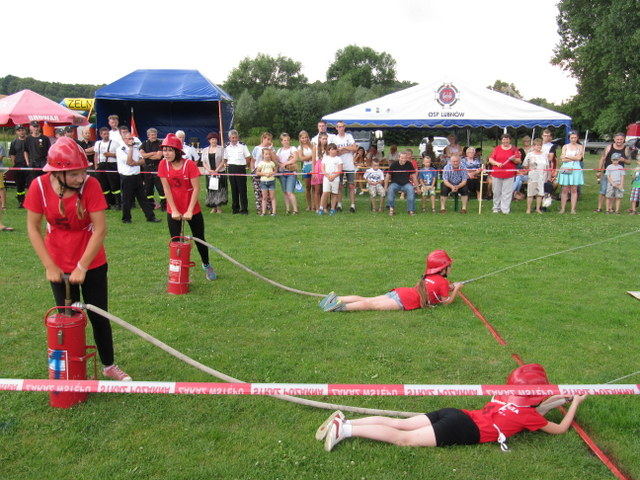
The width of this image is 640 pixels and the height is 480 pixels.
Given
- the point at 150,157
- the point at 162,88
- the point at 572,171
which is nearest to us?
the point at 150,157

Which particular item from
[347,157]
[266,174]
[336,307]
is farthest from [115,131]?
[336,307]

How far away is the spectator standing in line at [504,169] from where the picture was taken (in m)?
13.3

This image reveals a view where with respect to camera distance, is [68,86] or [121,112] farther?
[68,86]

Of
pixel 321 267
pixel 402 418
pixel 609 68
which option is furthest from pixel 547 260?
pixel 609 68

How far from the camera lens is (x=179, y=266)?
6531mm

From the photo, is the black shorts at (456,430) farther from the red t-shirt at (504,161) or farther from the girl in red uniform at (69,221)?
the red t-shirt at (504,161)

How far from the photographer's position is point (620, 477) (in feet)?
10.5

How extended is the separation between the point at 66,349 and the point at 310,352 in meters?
2.12

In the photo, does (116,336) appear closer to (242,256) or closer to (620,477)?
(242,256)

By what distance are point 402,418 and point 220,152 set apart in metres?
10.5

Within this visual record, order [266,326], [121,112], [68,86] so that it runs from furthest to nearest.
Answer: [68,86] → [121,112] → [266,326]

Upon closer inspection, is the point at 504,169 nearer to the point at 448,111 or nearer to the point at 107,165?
the point at 448,111

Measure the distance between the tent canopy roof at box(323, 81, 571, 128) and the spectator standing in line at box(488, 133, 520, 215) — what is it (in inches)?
85.5

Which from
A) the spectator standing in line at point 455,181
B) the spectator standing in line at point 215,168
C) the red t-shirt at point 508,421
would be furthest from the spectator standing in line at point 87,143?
the red t-shirt at point 508,421
